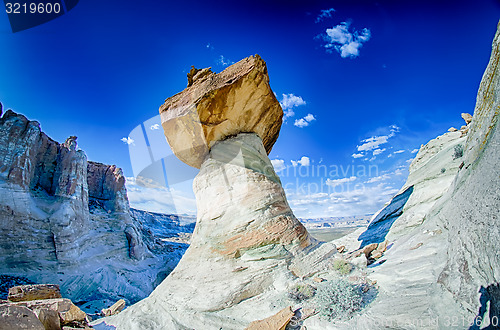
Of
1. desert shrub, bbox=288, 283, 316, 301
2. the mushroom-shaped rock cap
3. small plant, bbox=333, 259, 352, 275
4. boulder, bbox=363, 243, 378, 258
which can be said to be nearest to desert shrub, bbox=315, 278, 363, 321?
desert shrub, bbox=288, 283, 316, 301

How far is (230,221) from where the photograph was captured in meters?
6.84

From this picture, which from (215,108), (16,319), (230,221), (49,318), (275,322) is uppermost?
(215,108)

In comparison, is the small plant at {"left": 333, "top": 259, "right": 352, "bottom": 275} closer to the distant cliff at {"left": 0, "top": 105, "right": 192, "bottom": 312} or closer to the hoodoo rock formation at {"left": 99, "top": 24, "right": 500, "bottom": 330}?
the hoodoo rock formation at {"left": 99, "top": 24, "right": 500, "bottom": 330}

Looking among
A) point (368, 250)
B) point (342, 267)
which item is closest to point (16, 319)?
point (342, 267)

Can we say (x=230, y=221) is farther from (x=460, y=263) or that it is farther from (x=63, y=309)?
(x=460, y=263)

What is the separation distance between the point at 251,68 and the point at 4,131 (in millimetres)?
30625

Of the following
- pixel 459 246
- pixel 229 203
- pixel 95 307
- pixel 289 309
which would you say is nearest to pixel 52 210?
pixel 95 307

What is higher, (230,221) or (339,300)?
(230,221)

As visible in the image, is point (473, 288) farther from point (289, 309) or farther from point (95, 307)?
point (95, 307)

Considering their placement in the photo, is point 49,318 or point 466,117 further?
point 466,117

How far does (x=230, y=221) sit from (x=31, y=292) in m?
7.01

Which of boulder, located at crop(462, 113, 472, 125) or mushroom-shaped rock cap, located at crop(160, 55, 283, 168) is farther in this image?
boulder, located at crop(462, 113, 472, 125)

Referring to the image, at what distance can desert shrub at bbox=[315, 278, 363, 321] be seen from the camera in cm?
408

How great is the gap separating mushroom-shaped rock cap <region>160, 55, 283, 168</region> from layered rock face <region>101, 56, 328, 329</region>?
37 mm
